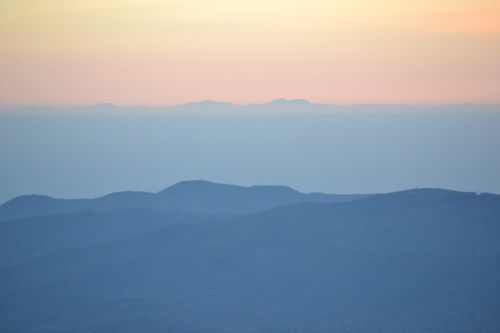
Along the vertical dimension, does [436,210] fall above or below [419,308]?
above

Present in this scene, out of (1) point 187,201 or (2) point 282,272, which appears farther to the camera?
(1) point 187,201

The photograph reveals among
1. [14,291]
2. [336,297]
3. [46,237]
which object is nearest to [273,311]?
[336,297]

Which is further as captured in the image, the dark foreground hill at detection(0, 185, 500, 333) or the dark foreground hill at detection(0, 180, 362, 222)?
the dark foreground hill at detection(0, 180, 362, 222)

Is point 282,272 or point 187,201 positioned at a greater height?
point 187,201

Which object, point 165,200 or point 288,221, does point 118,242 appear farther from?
point 165,200
